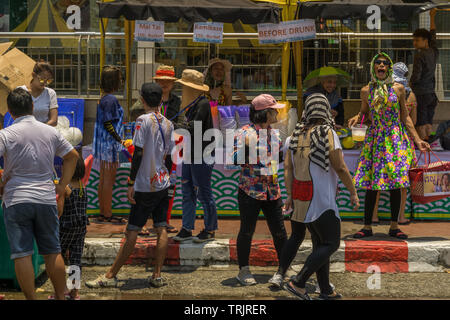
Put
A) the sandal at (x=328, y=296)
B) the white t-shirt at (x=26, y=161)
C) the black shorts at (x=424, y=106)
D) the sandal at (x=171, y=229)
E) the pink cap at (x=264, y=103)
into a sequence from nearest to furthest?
the white t-shirt at (x=26, y=161) < the sandal at (x=328, y=296) < the pink cap at (x=264, y=103) < the sandal at (x=171, y=229) < the black shorts at (x=424, y=106)

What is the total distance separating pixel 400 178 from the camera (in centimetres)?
739

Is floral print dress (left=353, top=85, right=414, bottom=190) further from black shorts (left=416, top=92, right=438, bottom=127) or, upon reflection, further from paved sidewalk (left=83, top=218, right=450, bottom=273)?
black shorts (left=416, top=92, right=438, bottom=127)

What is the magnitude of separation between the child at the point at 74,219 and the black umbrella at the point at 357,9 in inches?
143

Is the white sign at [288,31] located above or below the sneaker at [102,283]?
above

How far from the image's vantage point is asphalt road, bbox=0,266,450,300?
6.11 m

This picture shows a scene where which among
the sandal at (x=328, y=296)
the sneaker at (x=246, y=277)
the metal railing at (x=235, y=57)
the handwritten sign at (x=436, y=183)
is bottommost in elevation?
the sandal at (x=328, y=296)

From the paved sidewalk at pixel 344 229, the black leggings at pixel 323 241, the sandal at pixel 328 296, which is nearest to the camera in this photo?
the black leggings at pixel 323 241

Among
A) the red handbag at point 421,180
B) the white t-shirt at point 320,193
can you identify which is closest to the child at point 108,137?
the white t-shirt at point 320,193

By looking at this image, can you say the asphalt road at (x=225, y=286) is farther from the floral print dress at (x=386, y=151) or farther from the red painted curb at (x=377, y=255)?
the floral print dress at (x=386, y=151)

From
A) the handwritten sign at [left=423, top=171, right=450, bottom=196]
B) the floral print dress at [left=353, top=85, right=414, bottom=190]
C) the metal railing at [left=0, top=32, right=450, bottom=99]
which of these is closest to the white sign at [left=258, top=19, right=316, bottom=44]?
the floral print dress at [left=353, top=85, right=414, bottom=190]

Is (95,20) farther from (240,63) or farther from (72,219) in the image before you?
(72,219)

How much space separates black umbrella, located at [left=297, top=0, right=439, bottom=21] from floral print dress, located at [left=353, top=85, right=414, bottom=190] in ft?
3.33

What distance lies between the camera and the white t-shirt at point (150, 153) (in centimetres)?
612

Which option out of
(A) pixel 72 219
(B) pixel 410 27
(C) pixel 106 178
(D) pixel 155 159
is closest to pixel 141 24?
(C) pixel 106 178
